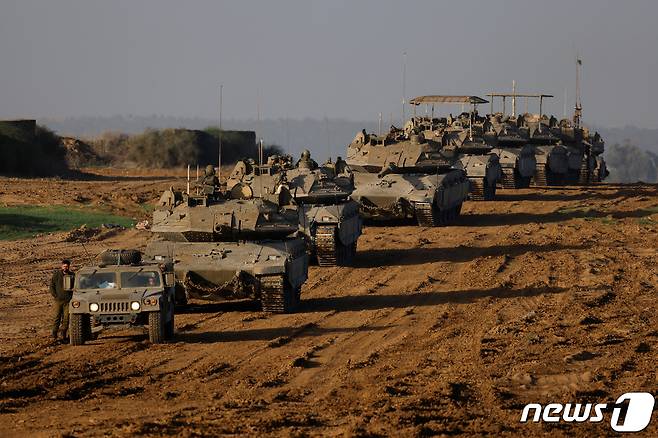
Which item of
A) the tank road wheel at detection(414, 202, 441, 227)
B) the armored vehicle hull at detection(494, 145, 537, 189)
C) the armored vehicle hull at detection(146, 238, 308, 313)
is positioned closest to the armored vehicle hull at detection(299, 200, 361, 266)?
the armored vehicle hull at detection(146, 238, 308, 313)

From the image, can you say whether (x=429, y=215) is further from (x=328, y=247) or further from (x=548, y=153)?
(x=548, y=153)

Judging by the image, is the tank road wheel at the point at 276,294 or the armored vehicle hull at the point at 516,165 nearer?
the tank road wheel at the point at 276,294

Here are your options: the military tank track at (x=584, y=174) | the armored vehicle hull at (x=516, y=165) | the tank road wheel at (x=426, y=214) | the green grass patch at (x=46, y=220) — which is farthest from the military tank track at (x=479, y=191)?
the military tank track at (x=584, y=174)

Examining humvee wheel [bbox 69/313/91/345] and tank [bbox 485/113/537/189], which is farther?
tank [bbox 485/113/537/189]

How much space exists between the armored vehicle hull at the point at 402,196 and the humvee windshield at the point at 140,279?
51.5 feet

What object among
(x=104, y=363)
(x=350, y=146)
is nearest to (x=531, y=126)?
(x=350, y=146)

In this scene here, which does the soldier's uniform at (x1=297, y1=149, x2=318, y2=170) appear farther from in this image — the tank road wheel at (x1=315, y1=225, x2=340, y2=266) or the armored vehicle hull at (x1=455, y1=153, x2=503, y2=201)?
the armored vehicle hull at (x1=455, y1=153, x2=503, y2=201)

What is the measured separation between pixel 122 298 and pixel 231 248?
12.1ft

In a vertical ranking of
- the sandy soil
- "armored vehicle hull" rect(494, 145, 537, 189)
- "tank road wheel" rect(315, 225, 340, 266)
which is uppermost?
"armored vehicle hull" rect(494, 145, 537, 189)

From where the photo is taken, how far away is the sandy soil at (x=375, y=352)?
14.2m

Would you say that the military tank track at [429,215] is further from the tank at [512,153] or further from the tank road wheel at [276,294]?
the tank road wheel at [276,294]

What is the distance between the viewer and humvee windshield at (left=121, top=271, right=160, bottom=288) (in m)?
19.2

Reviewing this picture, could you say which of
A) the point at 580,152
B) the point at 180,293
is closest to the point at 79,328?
the point at 180,293

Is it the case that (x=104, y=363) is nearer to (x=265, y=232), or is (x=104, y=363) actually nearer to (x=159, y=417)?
(x=159, y=417)
